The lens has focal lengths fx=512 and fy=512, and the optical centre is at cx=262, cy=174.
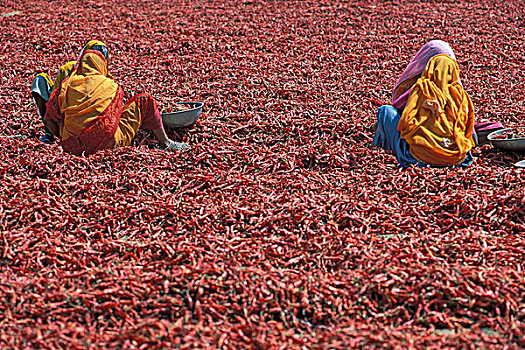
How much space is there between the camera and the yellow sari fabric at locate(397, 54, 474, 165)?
4.79 metres

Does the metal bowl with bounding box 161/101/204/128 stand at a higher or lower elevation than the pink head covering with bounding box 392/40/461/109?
lower

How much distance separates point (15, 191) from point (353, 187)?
9.71 ft

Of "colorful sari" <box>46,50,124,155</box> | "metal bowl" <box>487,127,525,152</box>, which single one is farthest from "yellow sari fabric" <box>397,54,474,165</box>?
"colorful sari" <box>46,50,124,155</box>

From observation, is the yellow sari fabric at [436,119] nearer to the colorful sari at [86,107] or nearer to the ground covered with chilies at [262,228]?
the ground covered with chilies at [262,228]

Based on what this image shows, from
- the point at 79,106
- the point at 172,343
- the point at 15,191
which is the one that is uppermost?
Answer: the point at 79,106

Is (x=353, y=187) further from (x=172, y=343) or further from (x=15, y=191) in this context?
(x=15, y=191)

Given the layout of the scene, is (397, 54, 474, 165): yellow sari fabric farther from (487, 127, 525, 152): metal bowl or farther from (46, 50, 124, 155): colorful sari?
(46, 50, 124, 155): colorful sari

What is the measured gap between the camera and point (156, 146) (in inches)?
219

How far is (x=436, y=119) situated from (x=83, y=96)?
339 centimetres

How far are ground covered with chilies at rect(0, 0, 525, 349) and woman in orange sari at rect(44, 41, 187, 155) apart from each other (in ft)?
0.63

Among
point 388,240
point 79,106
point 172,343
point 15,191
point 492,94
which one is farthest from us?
point 492,94

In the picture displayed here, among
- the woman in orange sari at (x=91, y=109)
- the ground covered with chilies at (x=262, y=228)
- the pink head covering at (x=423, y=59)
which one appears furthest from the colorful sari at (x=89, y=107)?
the pink head covering at (x=423, y=59)

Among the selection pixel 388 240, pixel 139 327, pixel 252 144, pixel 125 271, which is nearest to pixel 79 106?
pixel 252 144

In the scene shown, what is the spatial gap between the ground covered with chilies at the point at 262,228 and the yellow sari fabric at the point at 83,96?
14.0 inches
